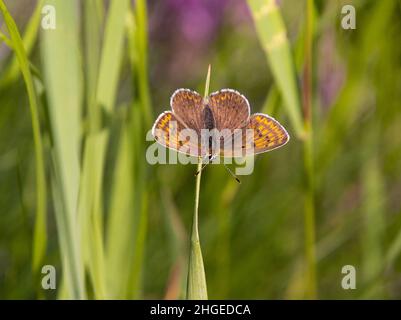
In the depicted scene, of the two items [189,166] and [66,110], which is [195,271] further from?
[189,166]

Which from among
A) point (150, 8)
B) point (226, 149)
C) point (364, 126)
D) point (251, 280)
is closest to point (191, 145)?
point (226, 149)

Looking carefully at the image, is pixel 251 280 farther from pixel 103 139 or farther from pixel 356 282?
pixel 103 139

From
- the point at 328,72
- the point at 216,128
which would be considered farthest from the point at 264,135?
the point at 328,72

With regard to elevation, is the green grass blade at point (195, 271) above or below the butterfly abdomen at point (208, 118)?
below

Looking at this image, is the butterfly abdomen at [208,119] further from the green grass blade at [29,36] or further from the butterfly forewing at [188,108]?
the green grass blade at [29,36]

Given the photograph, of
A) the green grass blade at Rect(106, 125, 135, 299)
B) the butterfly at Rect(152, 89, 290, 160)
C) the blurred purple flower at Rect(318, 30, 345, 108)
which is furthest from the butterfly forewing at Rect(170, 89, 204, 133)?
the blurred purple flower at Rect(318, 30, 345, 108)

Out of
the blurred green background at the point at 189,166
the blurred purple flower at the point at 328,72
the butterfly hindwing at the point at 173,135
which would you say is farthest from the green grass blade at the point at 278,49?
the blurred purple flower at the point at 328,72
